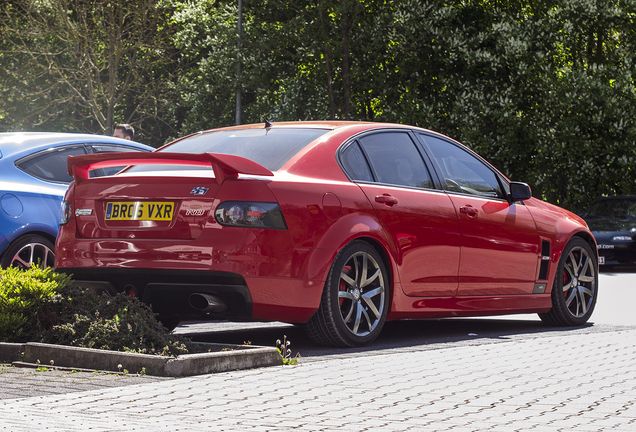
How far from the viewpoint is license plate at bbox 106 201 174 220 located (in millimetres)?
5875

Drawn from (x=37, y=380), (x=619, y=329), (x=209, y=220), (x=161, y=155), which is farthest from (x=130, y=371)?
(x=619, y=329)

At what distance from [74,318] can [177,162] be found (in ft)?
3.85

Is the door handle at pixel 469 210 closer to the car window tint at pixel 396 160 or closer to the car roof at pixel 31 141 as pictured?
the car window tint at pixel 396 160

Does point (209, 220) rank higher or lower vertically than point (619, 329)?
higher

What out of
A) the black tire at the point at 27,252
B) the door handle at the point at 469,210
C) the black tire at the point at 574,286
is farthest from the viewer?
the black tire at the point at 574,286

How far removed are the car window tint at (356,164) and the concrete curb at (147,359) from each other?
5.21 feet

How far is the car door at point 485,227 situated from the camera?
733cm

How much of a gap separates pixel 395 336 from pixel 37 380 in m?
3.31

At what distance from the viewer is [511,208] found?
794 centimetres

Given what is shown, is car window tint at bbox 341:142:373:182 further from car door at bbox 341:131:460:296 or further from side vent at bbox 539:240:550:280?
side vent at bbox 539:240:550:280

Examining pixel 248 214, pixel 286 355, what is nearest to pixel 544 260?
pixel 286 355

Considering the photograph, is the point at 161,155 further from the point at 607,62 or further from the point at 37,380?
the point at 607,62

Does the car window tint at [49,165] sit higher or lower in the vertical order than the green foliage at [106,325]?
higher

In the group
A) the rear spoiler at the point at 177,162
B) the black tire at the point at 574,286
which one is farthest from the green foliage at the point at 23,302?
the black tire at the point at 574,286
